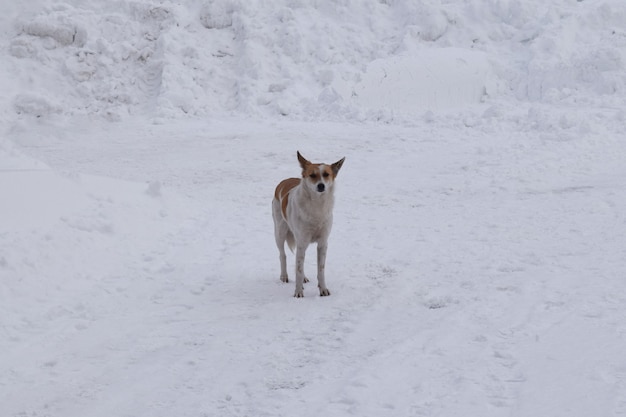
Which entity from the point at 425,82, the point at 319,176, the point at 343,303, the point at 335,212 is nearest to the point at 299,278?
the point at 343,303

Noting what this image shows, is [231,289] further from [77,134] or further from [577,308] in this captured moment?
[77,134]

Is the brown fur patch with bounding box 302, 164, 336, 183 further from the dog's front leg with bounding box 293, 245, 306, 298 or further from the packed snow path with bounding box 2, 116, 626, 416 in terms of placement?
the packed snow path with bounding box 2, 116, 626, 416

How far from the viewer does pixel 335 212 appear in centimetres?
1041

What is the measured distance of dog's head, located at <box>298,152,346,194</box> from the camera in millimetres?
6324

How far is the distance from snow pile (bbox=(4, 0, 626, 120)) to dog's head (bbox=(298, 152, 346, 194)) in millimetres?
11437

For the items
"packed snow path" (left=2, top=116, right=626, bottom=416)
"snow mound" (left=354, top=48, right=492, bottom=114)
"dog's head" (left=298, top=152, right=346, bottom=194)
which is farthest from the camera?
"snow mound" (left=354, top=48, right=492, bottom=114)

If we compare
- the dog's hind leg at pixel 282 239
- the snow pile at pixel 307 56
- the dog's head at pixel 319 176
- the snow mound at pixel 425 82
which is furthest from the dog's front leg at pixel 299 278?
the snow mound at pixel 425 82

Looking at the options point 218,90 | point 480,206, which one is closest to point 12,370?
point 480,206

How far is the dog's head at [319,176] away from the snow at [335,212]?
1157 millimetres

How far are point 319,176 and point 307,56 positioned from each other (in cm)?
1514

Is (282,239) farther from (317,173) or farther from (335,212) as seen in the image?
(335,212)

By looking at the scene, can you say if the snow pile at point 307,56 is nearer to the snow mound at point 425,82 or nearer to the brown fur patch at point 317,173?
the snow mound at point 425,82

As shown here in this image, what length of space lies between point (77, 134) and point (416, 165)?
30.1 ft

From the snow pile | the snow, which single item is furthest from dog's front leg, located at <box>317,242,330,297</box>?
the snow pile
